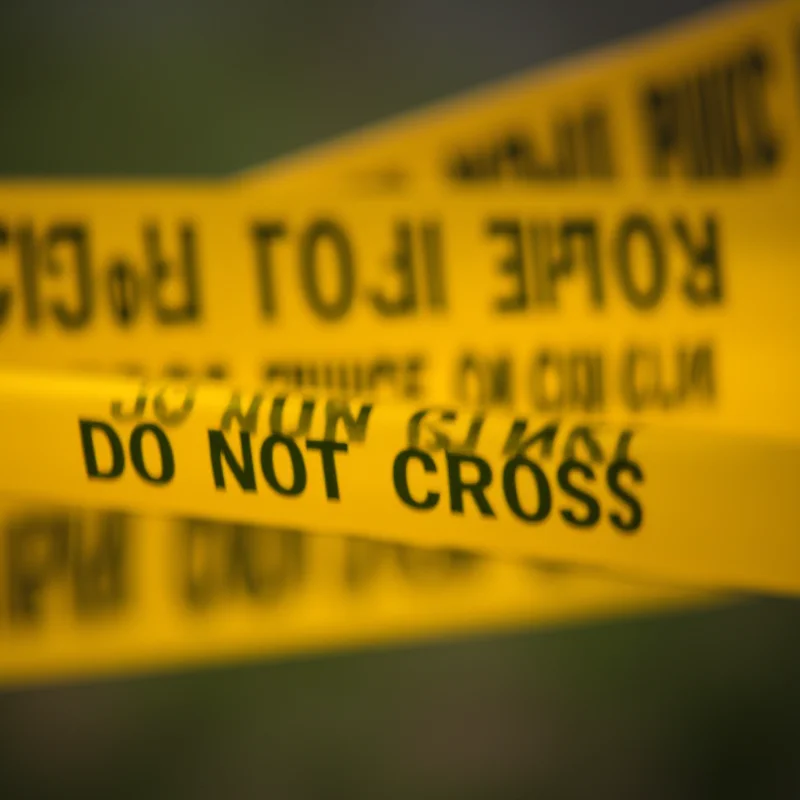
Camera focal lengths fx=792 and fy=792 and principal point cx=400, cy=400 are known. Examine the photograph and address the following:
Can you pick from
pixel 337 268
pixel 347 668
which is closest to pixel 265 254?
pixel 337 268

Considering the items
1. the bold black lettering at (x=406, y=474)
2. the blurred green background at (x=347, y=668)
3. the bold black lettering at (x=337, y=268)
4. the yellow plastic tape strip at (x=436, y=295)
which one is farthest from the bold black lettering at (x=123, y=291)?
the blurred green background at (x=347, y=668)

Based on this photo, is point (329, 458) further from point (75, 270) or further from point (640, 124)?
point (640, 124)

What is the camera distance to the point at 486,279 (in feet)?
1.74

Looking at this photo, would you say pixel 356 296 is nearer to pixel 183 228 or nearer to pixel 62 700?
pixel 183 228

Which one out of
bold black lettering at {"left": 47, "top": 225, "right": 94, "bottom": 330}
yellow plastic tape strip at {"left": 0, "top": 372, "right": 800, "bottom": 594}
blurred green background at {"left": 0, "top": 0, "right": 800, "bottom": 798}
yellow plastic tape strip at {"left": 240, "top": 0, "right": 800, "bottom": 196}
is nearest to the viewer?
yellow plastic tape strip at {"left": 0, "top": 372, "right": 800, "bottom": 594}

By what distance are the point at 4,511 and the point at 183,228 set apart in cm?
23

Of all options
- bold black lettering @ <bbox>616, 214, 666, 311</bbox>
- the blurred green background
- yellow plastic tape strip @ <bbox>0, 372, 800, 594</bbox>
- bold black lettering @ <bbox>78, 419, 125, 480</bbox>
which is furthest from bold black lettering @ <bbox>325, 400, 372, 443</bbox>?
the blurred green background

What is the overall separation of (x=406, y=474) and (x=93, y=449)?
0.54ft

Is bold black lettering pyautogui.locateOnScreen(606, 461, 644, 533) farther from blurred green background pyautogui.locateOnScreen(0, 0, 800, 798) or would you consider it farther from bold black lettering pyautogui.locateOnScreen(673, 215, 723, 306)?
blurred green background pyautogui.locateOnScreen(0, 0, 800, 798)

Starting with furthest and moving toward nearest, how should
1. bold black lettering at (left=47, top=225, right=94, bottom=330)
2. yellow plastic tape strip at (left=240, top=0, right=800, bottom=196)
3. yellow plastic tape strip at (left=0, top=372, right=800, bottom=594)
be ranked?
yellow plastic tape strip at (left=240, top=0, right=800, bottom=196) → bold black lettering at (left=47, top=225, right=94, bottom=330) → yellow plastic tape strip at (left=0, top=372, right=800, bottom=594)

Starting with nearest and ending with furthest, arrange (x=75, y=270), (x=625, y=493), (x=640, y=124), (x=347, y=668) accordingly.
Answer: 1. (x=625, y=493)
2. (x=75, y=270)
3. (x=640, y=124)
4. (x=347, y=668)

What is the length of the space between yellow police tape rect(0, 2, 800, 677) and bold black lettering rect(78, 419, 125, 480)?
0.01 meters

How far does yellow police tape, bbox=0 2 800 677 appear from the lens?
490mm

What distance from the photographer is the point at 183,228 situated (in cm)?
49
